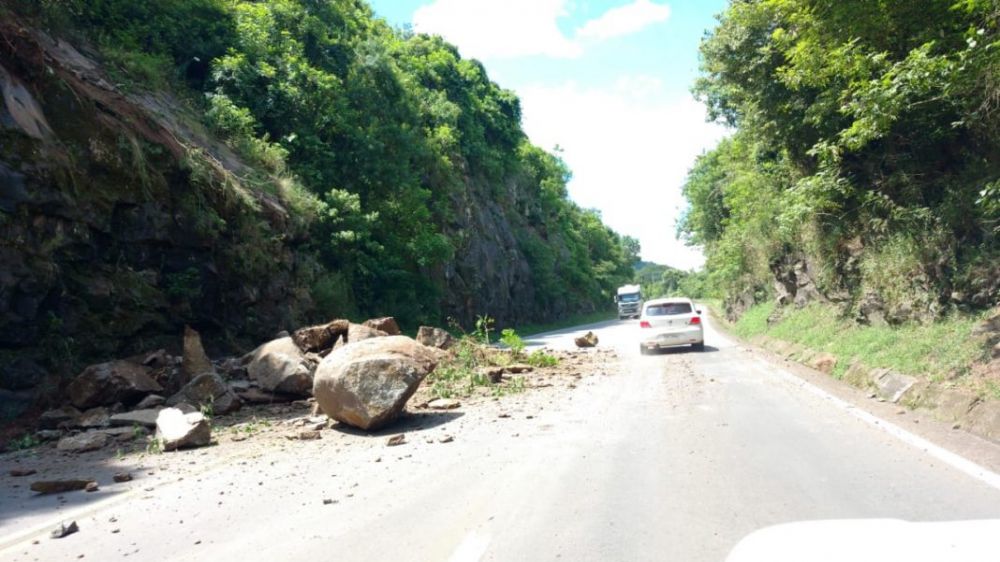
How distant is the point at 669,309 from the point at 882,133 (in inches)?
338

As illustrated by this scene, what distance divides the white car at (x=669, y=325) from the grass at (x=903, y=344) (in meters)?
2.74

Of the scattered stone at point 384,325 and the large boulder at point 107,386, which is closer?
the large boulder at point 107,386

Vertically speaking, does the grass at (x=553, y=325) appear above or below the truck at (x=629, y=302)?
below

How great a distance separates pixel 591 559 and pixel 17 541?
432 centimetres

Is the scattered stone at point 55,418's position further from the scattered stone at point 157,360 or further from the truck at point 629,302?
the truck at point 629,302

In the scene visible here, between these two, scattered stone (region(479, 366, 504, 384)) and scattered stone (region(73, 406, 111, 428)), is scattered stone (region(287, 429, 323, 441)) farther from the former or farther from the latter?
scattered stone (region(479, 366, 504, 384))

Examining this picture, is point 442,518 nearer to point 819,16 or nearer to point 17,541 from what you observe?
point 17,541

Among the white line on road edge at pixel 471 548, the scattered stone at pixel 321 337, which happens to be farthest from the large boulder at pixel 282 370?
the white line on road edge at pixel 471 548

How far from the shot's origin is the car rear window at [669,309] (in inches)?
756

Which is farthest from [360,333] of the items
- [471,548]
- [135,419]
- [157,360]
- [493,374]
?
[471,548]

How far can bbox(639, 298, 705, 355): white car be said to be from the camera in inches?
744

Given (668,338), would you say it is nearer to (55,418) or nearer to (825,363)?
(825,363)

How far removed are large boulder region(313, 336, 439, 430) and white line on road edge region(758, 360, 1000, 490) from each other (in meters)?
5.63

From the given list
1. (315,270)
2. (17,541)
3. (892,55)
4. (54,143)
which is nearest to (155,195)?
(54,143)
